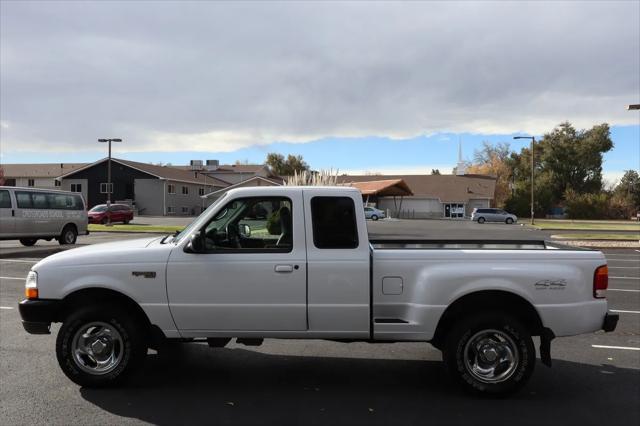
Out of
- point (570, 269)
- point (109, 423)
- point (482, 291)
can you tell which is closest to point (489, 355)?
point (482, 291)

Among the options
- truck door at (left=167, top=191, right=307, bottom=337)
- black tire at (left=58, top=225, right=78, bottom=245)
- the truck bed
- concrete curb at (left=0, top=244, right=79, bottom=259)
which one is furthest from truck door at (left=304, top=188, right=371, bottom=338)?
black tire at (left=58, top=225, right=78, bottom=245)

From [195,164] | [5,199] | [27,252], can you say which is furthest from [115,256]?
[195,164]

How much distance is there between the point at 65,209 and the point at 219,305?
16870 mm

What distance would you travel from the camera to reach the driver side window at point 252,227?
15.6 ft

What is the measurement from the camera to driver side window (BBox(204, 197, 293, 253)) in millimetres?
4762

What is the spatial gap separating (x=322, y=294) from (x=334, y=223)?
2.15 ft

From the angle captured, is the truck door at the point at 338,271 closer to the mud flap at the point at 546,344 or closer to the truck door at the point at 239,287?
the truck door at the point at 239,287

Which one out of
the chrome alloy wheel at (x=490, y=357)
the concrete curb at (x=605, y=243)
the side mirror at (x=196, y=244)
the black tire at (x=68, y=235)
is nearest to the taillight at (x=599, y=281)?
the chrome alloy wheel at (x=490, y=357)

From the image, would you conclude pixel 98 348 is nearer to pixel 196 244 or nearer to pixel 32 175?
pixel 196 244

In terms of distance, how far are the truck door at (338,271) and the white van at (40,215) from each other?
15.7 meters

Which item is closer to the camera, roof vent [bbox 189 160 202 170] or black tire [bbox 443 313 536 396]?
black tire [bbox 443 313 536 396]

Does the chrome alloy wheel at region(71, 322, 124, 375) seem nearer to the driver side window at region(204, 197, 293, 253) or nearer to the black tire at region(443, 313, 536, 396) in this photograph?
the driver side window at region(204, 197, 293, 253)

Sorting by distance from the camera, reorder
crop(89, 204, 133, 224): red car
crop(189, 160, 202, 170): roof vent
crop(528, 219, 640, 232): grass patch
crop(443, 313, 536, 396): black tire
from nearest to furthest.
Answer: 1. crop(443, 313, 536, 396): black tire
2. crop(528, 219, 640, 232): grass patch
3. crop(89, 204, 133, 224): red car
4. crop(189, 160, 202, 170): roof vent

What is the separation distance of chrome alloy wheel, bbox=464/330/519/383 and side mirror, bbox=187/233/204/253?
253cm
